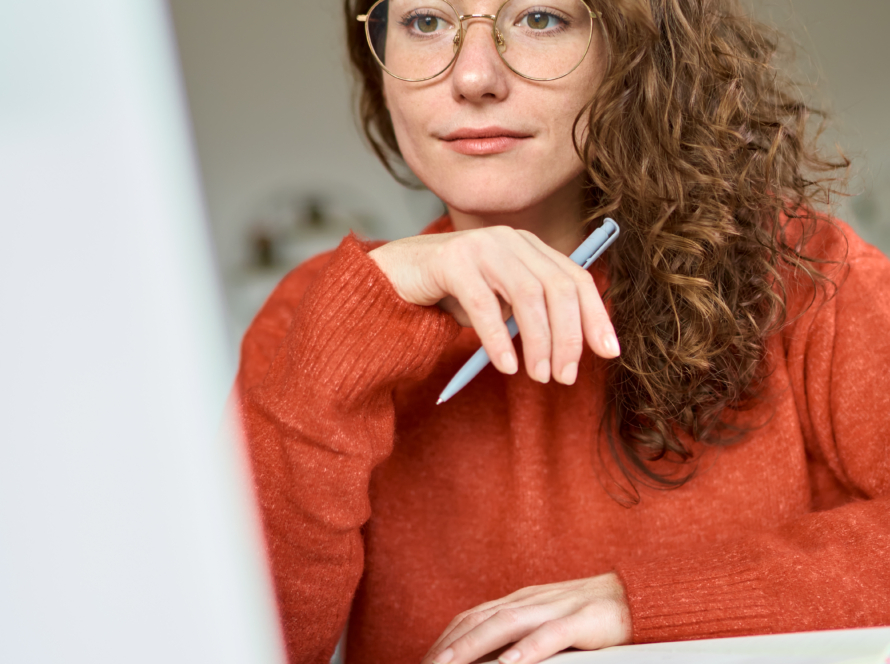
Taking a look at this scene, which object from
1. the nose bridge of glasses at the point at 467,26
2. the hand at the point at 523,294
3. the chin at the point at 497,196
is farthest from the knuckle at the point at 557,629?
the nose bridge of glasses at the point at 467,26

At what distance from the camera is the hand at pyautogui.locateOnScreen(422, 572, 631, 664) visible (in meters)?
0.58

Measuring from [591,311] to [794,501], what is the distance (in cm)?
40

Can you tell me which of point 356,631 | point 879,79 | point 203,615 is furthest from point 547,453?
point 879,79

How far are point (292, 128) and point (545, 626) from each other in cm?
243

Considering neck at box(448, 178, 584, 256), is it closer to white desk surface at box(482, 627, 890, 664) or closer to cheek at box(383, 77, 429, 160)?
cheek at box(383, 77, 429, 160)

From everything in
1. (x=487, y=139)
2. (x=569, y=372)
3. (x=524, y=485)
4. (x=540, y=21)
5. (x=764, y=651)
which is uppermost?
(x=540, y=21)

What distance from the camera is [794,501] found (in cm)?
80

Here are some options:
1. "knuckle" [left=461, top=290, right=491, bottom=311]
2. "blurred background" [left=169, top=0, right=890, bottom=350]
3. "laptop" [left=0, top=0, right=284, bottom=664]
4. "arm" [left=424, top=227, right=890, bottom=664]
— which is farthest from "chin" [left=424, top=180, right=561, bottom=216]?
"blurred background" [left=169, top=0, right=890, bottom=350]

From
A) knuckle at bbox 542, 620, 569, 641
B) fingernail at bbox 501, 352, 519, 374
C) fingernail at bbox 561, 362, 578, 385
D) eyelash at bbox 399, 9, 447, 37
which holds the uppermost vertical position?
eyelash at bbox 399, 9, 447, 37

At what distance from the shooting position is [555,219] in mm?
868

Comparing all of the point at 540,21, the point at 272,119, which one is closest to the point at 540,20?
the point at 540,21

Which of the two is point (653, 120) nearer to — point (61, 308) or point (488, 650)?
point (488, 650)

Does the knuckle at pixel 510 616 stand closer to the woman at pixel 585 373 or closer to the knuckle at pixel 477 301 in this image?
the woman at pixel 585 373

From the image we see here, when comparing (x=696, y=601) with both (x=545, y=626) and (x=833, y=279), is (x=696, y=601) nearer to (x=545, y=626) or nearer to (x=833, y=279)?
(x=545, y=626)
